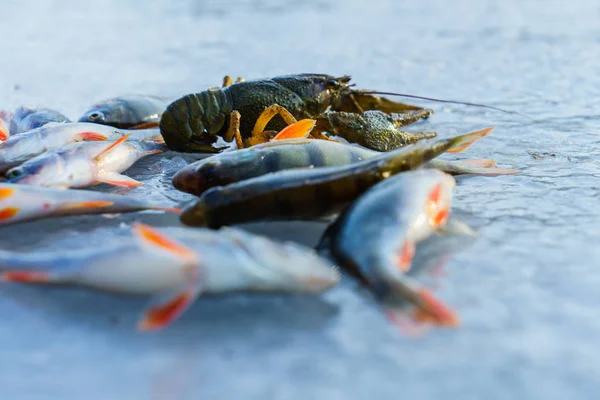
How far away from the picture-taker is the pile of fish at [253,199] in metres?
2.23

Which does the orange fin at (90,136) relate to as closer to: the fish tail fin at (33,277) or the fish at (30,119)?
the fish at (30,119)

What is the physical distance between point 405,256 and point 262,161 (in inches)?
43.3

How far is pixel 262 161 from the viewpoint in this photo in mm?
3303

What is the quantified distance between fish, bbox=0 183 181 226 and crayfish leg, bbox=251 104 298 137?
1311 millimetres

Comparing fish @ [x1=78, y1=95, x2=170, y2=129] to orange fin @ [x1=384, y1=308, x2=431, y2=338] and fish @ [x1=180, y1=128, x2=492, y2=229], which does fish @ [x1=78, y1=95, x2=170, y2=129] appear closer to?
fish @ [x1=180, y1=128, x2=492, y2=229]

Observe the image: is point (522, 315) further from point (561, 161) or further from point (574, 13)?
point (574, 13)

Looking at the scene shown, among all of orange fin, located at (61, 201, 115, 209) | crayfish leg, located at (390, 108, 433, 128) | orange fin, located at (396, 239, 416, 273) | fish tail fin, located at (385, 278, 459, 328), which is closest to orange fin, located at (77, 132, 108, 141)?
orange fin, located at (61, 201, 115, 209)

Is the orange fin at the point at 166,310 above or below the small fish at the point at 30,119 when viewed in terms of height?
below

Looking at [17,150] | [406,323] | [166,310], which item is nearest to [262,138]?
[17,150]

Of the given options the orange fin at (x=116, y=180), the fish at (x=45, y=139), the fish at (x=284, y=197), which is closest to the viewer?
the fish at (x=284, y=197)

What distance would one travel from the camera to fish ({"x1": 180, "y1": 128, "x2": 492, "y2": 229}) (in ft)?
9.11

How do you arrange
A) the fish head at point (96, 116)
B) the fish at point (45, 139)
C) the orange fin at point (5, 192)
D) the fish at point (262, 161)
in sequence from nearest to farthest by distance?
1. the orange fin at point (5, 192)
2. the fish at point (262, 161)
3. the fish at point (45, 139)
4. the fish head at point (96, 116)

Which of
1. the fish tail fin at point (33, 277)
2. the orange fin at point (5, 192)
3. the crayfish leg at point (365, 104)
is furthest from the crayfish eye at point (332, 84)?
the fish tail fin at point (33, 277)

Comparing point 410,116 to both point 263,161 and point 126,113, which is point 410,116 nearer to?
point 263,161
